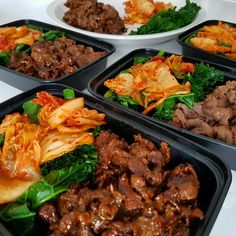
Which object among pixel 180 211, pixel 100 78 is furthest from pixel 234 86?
pixel 180 211

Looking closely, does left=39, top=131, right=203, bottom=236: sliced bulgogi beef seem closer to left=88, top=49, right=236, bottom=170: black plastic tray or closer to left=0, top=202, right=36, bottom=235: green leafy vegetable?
left=0, top=202, right=36, bottom=235: green leafy vegetable

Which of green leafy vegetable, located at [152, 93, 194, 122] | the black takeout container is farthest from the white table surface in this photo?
the black takeout container

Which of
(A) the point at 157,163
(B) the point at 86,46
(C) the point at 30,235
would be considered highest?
(B) the point at 86,46

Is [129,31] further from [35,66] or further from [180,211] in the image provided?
[180,211]

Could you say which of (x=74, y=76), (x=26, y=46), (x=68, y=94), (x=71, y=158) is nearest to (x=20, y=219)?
(x=71, y=158)

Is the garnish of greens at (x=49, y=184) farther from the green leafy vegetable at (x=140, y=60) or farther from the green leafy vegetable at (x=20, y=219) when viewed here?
the green leafy vegetable at (x=140, y=60)

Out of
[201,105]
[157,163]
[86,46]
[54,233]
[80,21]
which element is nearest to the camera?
[54,233]
